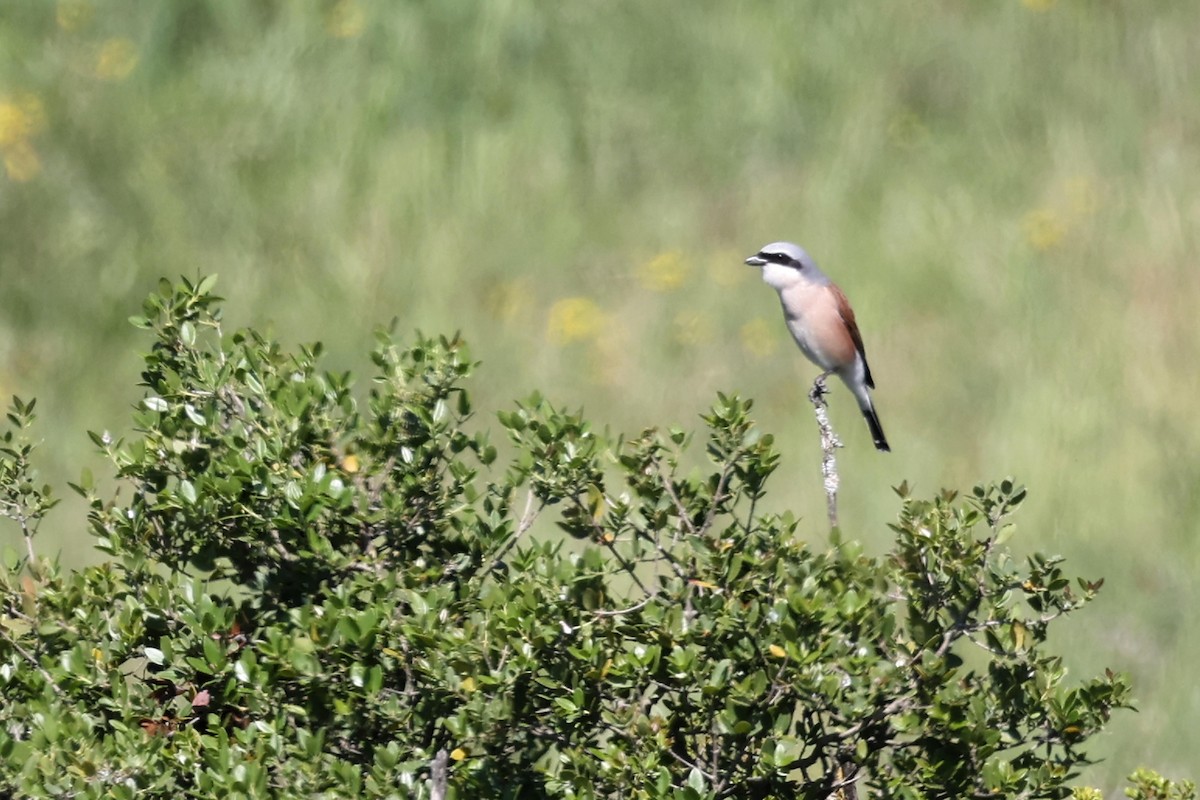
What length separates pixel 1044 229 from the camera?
10.8 m

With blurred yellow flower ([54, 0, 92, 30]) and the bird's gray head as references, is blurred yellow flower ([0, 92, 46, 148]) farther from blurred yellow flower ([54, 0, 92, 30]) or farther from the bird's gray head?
the bird's gray head

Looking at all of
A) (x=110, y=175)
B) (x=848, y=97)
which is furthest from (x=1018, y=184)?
(x=110, y=175)

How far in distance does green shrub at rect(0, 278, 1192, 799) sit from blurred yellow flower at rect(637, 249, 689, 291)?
713 cm

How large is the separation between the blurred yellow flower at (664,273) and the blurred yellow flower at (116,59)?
4694 millimetres

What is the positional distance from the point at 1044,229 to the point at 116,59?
7.34m

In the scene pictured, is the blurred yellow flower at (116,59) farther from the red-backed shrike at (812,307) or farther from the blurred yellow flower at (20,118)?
the red-backed shrike at (812,307)

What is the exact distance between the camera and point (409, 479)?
3541 mm

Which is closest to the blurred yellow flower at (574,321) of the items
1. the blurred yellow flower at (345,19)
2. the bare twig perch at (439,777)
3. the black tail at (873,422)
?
the black tail at (873,422)

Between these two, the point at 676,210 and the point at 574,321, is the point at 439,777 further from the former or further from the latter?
the point at 676,210

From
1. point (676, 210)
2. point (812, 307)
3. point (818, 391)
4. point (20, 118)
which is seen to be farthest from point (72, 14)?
point (818, 391)

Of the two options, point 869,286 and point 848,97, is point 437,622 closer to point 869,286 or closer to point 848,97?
point 869,286

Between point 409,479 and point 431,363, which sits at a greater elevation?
point 431,363

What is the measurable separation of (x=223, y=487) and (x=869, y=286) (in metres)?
7.75

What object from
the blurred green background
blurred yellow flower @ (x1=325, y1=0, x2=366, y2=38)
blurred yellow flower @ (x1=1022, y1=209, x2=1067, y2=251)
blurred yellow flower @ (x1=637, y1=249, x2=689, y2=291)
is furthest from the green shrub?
blurred yellow flower @ (x1=325, y1=0, x2=366, y2=38)
